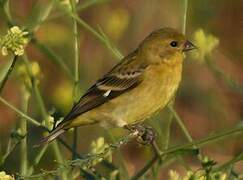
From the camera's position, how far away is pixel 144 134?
18.5 ft

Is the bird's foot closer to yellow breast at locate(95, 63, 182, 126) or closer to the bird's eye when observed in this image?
yellow breast at locate(95, 63, 182, 126)

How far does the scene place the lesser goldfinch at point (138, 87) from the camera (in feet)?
19.6

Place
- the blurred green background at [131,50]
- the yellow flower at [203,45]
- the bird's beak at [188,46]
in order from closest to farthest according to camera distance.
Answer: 1. the yellow flower at [203,45]
2. the bird's beak at [188,46]
3. the blurred green background at [131,50]

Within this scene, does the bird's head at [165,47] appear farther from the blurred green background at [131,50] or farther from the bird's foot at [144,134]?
the blurred green background at [131,50]

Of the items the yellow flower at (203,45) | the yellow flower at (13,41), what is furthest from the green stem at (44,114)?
the yellow flower at (203,45)

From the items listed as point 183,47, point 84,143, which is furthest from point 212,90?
point 183,47

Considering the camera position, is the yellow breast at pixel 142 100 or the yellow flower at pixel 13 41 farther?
the yellow breast at pixel 142 100

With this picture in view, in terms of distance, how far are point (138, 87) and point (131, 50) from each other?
12.0 ft

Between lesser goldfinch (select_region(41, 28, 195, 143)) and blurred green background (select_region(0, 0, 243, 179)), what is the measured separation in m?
0.83

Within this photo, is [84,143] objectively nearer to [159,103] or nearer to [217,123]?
[217,123]

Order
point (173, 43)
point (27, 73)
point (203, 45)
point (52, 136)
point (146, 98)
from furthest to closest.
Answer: point (173, 43) → point (146, 98) → point (203, 45) → point (27, 73) → point (52, 136)

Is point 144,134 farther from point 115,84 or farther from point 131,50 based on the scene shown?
point 131,50

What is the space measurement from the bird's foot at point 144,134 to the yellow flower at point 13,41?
76 cm

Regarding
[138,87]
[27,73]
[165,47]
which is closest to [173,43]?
[165,47]
